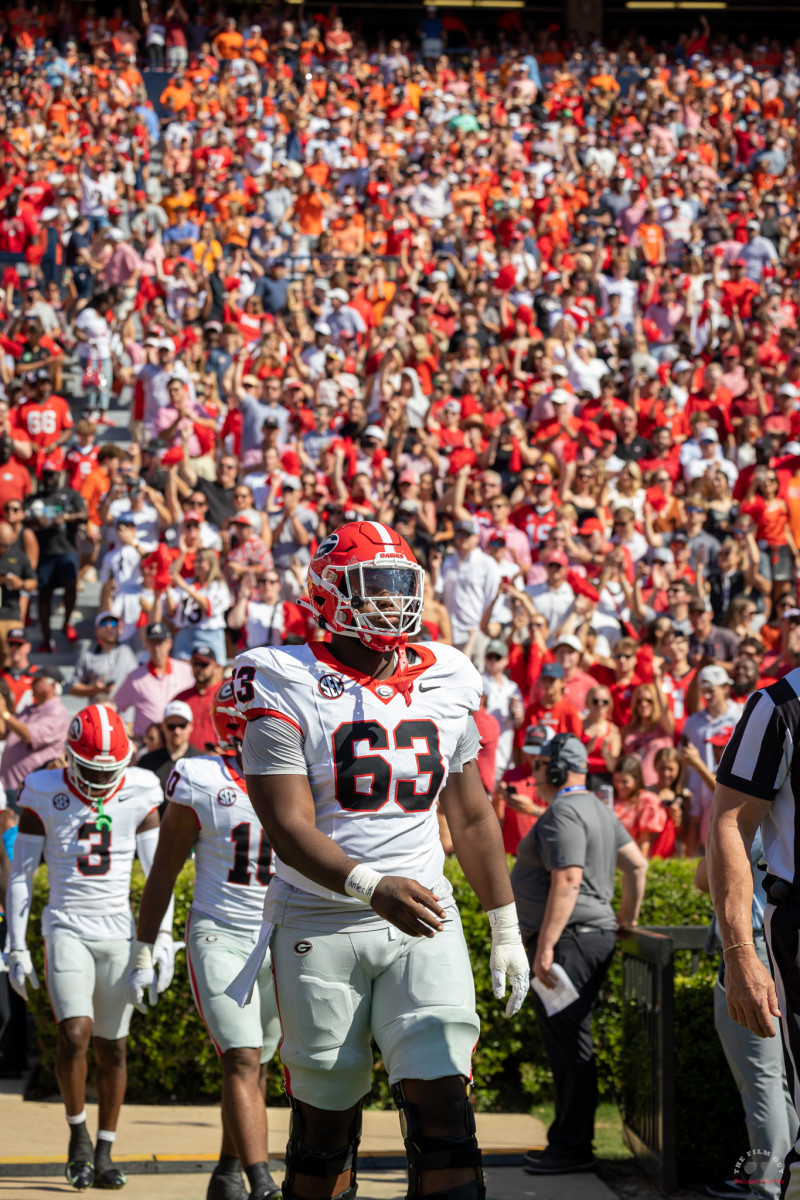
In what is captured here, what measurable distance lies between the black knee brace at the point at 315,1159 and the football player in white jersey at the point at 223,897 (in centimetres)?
167

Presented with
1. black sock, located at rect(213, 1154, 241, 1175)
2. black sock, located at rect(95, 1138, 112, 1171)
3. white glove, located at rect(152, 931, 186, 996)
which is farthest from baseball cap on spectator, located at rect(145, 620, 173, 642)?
black sock, located at rect(213, 1154, 241, 1175)

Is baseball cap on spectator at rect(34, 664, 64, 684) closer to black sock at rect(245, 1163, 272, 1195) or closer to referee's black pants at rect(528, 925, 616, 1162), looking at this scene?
referee's black pants at rect(528, 925, 616, 1162)

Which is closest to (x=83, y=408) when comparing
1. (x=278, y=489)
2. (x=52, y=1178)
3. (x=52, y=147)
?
(x=278, y=489)

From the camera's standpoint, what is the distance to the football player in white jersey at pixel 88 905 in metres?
6.36

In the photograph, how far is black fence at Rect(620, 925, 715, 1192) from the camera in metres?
6.29

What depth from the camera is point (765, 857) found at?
3.79 meters

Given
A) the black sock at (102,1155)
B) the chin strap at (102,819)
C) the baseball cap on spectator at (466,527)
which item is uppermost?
the baseball cap on spectator at (466,527)

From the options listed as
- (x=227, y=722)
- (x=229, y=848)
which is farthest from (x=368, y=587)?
(x=229, y=848)

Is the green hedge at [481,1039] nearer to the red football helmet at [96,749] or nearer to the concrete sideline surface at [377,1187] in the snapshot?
the concrete sideline surface at [377,1187]

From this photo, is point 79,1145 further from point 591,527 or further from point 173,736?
point 591,527

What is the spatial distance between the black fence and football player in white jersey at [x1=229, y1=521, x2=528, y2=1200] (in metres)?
2.45

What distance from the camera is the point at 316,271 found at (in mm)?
18047

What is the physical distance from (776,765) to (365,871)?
42.5 inches

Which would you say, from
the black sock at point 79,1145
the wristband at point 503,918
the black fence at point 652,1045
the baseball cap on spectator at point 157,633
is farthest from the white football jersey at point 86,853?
the baseball cap on spectator at point 157,633
